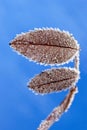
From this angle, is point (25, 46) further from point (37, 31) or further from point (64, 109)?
point (64, 109)

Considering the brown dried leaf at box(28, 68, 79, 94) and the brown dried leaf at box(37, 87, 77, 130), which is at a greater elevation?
the brown dried leaf at box(28, 68, 79, 94)

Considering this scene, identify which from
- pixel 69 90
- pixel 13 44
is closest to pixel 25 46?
pixel 13 44

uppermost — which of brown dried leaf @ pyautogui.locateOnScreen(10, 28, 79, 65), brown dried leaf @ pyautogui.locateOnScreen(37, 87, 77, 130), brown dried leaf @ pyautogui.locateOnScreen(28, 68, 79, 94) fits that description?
brown dried leaf @ pyautogui.locateOnScreen(10, 28, 79, 65)
